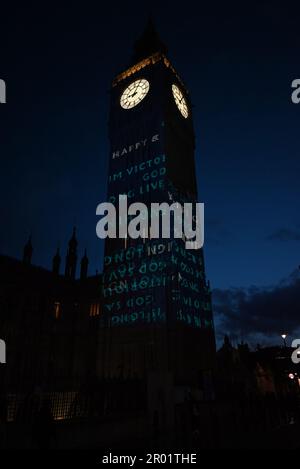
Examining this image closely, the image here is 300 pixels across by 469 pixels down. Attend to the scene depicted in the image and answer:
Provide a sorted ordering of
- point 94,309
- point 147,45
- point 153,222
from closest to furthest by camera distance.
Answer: point 153,222 < point 94,309 < point 147,45

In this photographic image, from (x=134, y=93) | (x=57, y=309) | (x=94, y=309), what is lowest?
(x=57, y=309)

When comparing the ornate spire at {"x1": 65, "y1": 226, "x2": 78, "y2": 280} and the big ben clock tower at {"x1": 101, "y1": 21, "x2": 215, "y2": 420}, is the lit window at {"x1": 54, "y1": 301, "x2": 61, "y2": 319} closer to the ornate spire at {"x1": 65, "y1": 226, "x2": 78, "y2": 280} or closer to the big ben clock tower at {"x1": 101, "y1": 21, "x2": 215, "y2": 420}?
the ornate spire at {"x1": 65, "y1": 226, "x2": 78, "y2": 280}

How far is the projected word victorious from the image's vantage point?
44.8m

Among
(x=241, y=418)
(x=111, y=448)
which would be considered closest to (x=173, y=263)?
(x=241, y=418)

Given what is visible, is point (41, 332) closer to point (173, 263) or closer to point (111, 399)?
point (173, 263)

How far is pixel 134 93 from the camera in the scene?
56844 mm

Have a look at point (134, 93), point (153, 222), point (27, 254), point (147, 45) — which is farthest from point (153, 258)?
point (147, 45)

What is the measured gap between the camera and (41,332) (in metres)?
51.0

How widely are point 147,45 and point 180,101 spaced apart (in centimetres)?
1466

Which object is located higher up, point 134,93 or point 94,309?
point 134,93

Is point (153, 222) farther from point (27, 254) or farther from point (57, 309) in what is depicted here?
point (27, 254)

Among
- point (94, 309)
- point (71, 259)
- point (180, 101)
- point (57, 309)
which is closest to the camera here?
point (57, 309)
